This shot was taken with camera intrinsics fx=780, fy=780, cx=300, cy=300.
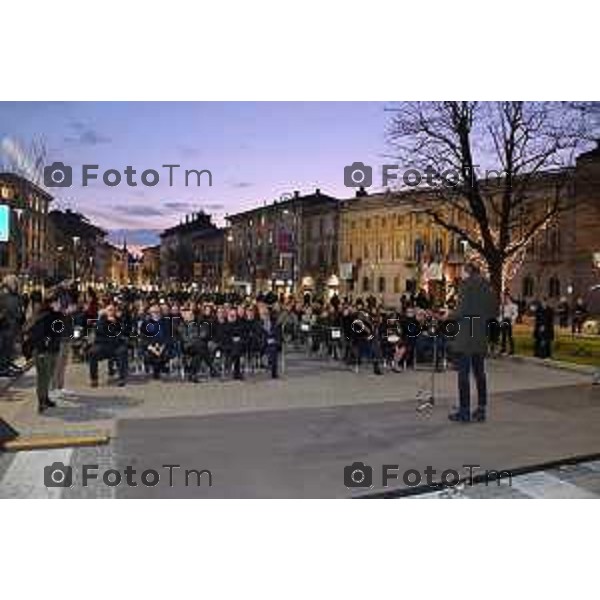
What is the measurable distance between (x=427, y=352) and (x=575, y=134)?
7025 millimetres

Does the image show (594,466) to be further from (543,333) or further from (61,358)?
(543,333)

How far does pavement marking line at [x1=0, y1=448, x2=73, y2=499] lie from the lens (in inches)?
250

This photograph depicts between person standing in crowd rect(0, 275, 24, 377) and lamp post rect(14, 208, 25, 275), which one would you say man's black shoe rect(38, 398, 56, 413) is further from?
lamp post rect(14, 208, 25, 275)

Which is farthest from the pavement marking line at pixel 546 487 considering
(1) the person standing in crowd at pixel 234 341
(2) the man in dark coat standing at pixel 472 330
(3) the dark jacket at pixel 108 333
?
(3) the dark jacket at pixel 108 333

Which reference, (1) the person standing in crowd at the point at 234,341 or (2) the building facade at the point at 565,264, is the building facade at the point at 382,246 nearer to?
(2) the building facade at the point at 565,264

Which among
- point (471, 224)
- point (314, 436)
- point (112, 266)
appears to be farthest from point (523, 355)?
point (112, 266)

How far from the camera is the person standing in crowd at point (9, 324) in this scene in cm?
1320

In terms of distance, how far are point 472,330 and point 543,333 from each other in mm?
9432

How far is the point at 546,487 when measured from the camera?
680 centimetres
